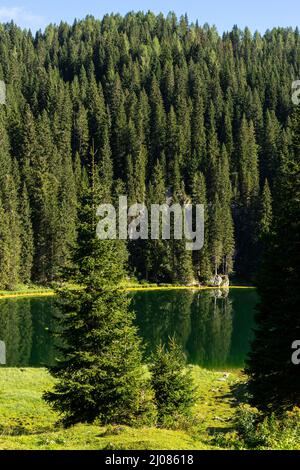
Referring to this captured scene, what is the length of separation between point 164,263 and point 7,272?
3598cm

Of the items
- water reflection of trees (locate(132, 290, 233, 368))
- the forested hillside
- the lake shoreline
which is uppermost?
the forested hillside

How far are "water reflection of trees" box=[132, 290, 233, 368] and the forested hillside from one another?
1839 centimetres

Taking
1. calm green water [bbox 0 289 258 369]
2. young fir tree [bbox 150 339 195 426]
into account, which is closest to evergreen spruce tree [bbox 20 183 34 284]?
calm green water [bbox 0 289 258 369]

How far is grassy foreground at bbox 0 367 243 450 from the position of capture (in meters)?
15.7

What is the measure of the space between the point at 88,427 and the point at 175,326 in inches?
1820

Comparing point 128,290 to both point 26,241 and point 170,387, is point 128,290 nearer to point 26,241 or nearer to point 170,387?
point 26,241

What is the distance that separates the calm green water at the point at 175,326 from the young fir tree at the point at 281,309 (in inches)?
706

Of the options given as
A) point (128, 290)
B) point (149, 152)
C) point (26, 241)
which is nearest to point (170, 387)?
point (128, 290)

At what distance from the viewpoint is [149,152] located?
14988cm

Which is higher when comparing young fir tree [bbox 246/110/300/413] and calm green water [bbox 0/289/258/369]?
young fir tree [bbox 246/110/300/413]

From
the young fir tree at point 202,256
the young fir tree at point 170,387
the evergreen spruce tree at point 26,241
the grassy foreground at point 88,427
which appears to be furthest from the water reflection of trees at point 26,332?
the young fir tree at point 202,256

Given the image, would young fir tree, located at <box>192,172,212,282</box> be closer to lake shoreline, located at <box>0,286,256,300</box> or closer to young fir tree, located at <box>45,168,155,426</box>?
lake shoreline, located at <box>0,286,256,300</box>

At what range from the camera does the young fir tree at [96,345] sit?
77.4ft

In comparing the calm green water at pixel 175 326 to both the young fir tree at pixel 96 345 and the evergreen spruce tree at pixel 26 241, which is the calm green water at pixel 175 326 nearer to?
the evergreen spruce tree at pixel 26 241
